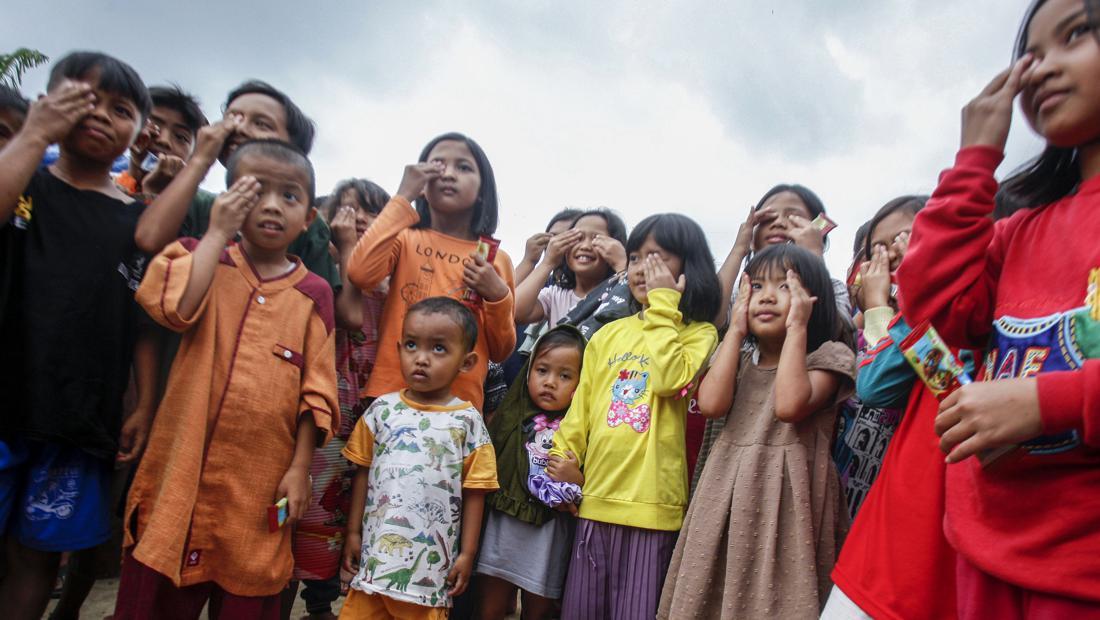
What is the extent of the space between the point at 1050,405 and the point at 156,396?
238 cm

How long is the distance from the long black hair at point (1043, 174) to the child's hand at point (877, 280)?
Result: 2.03 feet

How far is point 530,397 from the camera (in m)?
2.78

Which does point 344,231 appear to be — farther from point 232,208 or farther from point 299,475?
point 299,475

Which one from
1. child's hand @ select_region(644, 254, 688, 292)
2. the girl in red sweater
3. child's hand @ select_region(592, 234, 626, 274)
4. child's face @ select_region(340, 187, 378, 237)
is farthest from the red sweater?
child's face @ select_region(340, 187, 378, 237)

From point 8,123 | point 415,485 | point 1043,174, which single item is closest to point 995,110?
point 1043,174

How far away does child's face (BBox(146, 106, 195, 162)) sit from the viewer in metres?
2.86

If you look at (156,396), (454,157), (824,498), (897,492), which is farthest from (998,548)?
(454,157)

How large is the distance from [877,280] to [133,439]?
245cm

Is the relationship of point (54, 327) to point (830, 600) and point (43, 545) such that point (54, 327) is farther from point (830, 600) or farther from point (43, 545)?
point (830, 600)

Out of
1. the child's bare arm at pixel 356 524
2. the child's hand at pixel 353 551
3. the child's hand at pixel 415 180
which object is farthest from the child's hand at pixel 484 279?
the child's hand at pixel 353 551

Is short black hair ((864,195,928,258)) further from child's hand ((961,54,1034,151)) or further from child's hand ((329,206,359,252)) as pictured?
child's hand ((329,206,359,252))

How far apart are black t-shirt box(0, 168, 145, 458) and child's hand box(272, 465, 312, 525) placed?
512 millimetres

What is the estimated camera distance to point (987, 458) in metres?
1.10

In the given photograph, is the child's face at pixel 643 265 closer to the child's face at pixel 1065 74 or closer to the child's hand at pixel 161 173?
the child's face at pixel 1065 74
